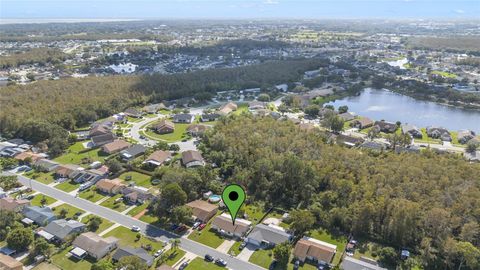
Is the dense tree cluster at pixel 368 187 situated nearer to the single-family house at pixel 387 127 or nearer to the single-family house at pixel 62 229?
the single-family house at pixel 387 127

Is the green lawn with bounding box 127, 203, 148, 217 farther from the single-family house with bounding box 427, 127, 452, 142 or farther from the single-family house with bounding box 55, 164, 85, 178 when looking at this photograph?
the single-family house with bounding box 427, 127, 452, 142

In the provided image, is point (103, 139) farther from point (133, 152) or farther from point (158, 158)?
point (158, 158)

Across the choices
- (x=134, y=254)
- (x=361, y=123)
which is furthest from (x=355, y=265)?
(x=361, y=123)

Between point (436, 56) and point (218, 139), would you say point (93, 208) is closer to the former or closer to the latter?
point (218, 139)

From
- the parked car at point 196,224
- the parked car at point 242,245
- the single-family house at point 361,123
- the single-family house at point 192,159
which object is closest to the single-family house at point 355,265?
the parked car at point 242,245

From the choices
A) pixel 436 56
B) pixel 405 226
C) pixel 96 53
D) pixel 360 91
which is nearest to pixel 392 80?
pixel 360 91
